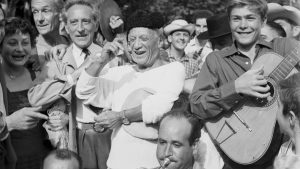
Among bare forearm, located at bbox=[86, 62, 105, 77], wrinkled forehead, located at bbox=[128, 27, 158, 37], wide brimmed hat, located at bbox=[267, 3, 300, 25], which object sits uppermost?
wrinkled forehead, located at bbox=[128, 27, 158, 37]

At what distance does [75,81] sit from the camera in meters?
5.55

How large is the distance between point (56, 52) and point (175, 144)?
1881mm

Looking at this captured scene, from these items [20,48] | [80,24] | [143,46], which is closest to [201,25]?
[80,24]

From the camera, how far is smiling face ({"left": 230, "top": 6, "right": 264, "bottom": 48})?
4871 millimetres

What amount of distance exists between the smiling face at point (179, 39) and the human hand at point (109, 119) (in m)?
3.30

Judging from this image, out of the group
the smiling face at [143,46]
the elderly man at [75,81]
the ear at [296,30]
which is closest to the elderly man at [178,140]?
the smiling face at [143,46]

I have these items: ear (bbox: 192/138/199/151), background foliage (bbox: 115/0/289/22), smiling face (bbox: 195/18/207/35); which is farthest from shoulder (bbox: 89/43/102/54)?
background foliage (bbox: 115/0/289/22)

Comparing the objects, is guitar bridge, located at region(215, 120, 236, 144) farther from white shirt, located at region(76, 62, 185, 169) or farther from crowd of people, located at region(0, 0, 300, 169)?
white shirt, located at region(76, 62, 185, 169)

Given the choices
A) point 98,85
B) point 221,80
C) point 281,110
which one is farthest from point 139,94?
point 281,110

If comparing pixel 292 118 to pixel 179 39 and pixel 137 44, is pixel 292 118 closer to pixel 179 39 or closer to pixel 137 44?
pixel 137 44

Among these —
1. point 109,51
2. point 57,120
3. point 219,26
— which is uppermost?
point 109,51

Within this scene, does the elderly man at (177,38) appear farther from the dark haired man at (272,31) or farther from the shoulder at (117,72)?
the shoulder at (117,72)

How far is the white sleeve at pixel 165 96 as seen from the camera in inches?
202

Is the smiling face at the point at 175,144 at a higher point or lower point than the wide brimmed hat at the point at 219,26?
lower
